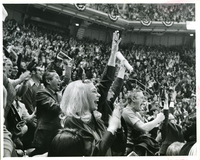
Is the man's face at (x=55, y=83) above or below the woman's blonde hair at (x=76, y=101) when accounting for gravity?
above

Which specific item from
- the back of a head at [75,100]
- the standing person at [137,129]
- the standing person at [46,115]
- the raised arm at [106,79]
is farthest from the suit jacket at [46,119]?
the standing person at [137,129]

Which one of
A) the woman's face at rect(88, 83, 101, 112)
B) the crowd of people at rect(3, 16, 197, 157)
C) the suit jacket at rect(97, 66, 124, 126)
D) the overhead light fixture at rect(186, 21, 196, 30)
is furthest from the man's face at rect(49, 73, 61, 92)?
the overhead light fixture at rect(186, 21, 196, 30)

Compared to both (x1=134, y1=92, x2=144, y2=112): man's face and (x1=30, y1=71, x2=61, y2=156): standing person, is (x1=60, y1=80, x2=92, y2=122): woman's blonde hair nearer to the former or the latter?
(x1=30, y1=71, x2=61, y2=156): standing person

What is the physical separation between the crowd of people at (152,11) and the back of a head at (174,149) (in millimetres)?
1954

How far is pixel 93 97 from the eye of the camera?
4.08 metres

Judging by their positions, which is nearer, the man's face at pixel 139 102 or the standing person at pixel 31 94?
the standing person at pixel 31 94

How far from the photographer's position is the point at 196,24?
4414 millimetres

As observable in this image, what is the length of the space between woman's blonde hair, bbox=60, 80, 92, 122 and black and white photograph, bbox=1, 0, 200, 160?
15mm

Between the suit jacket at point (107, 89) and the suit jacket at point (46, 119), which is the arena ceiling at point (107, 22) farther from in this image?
the suit jacket at point (46, 119)

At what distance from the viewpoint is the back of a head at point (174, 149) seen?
4.18 m

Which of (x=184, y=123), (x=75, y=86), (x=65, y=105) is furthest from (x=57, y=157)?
(x=184, y=123)

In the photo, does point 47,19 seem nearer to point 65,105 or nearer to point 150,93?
point 65,105

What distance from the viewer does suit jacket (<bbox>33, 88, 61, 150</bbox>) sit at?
3.98m

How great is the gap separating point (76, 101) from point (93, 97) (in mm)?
265
